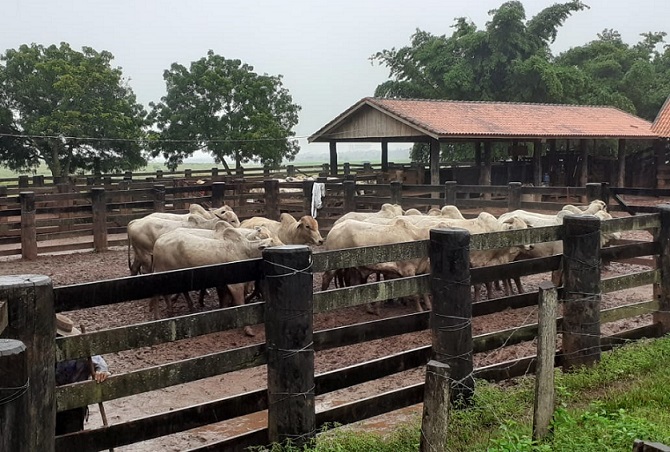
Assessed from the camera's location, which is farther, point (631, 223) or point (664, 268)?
point (664, 268)

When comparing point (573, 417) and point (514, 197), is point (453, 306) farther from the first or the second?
point (514, 197)

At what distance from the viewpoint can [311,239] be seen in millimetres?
11328

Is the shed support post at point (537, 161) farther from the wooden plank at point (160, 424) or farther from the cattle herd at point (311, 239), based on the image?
the wooden plank at point (160, 424)

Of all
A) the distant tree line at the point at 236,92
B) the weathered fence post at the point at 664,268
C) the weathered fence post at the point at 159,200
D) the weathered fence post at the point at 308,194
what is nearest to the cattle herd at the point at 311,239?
the weathered fence post at the point at 664,268

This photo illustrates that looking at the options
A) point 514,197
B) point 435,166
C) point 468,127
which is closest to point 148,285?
point 514,197

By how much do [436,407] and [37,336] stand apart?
1.91 meters

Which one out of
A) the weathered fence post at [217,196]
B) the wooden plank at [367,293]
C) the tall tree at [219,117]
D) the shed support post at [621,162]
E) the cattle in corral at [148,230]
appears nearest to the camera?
the wooden plank at [367,293]

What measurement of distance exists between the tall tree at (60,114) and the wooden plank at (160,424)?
31.6 m

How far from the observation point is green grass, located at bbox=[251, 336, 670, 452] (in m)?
4.07

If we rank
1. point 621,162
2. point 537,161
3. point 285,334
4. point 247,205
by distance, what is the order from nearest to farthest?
point 285,334, point 247,205, point 537,161, point 621,162

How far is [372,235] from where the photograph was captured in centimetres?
973

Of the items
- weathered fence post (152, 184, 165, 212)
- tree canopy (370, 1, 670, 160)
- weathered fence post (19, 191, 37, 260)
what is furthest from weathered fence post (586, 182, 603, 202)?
tree canopy (370, 1, 670, 160)

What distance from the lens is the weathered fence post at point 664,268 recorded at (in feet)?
21.6

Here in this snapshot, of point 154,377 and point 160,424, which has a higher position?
point 154,377
